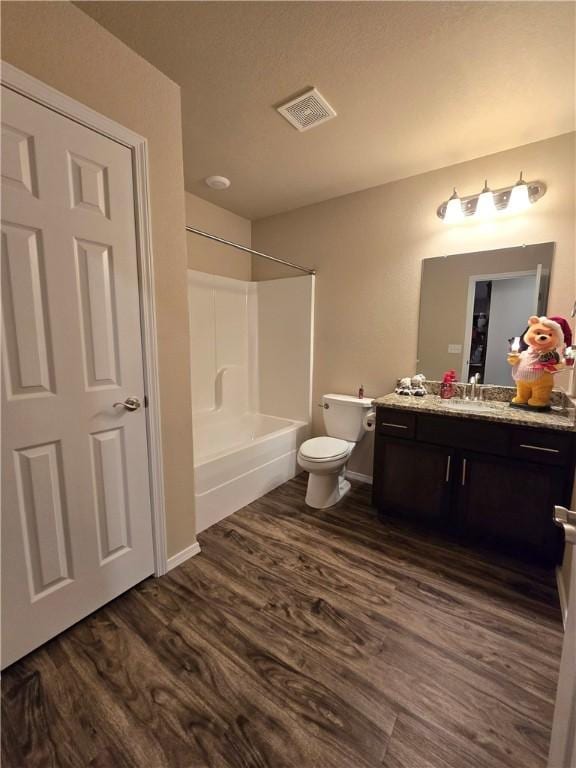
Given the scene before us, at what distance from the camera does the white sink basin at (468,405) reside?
184 cm

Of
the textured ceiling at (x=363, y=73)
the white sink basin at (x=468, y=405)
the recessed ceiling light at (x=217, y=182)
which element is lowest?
the white sink basin at (x=468, y=405)

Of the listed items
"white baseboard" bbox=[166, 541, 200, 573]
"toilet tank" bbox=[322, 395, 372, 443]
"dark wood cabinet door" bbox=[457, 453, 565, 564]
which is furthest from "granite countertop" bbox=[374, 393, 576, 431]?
"white baseboard" bbox=[166, 541, 200, 573]

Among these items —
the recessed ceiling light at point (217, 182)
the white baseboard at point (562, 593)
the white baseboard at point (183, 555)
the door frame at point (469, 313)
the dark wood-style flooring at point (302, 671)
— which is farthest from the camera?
the recessed ceiling light at point (217, 182)

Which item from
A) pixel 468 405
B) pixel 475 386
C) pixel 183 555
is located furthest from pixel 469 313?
pixel 183 555

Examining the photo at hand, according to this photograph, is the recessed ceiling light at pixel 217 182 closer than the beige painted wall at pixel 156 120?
No

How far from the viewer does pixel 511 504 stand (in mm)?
1675

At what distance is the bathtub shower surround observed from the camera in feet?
8.70

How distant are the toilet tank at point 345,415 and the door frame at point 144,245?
145 cm

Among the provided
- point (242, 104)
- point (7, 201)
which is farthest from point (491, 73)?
point (7, 201)

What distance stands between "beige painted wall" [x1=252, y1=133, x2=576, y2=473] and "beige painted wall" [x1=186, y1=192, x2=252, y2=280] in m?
0.17

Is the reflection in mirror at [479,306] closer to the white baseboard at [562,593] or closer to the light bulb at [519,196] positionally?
the light bulb at [519,196]

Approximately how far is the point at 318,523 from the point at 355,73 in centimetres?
244

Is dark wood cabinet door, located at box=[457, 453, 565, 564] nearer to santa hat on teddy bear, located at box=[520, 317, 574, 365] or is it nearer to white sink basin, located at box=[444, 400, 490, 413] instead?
white sink basin, located at box=[444, 400, 490, 413]

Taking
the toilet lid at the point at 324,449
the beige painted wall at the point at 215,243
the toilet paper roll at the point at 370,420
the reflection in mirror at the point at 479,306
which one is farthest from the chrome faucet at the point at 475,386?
the beige painted wall at the point at 215,243
